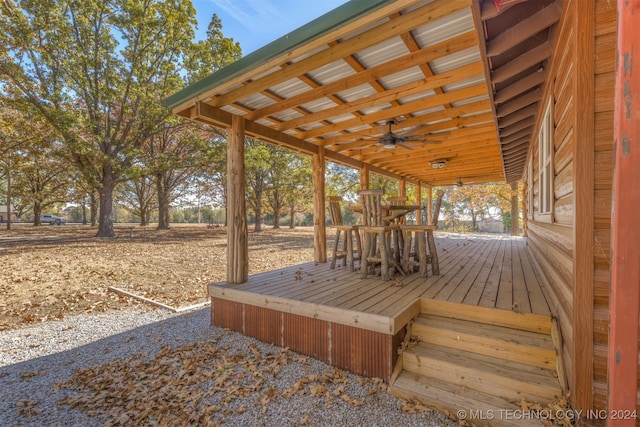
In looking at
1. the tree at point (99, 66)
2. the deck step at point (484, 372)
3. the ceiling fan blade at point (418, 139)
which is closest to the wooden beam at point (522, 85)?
the ceiling fan blade at point (418, 139)

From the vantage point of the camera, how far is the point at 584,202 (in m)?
1.53

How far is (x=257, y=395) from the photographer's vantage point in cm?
230

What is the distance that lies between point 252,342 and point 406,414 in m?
1.87

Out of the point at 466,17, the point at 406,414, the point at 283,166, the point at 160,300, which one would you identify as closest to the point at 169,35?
the point at 283,166

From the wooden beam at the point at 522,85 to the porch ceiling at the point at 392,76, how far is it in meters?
0.01

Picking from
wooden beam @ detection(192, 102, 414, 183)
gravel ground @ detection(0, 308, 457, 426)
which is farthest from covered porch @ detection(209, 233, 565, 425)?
wooden beam @ detection(192, 102, 414, 183)

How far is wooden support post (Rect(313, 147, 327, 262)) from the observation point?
556 cm

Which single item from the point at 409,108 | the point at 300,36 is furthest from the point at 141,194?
the point at 300,36

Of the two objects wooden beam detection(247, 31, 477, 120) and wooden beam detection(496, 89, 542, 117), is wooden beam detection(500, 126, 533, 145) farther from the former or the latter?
wooden beam detection(247, 31, 477, 120)

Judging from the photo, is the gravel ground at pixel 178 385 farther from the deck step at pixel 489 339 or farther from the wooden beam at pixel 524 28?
the wooden beam at pixel 524 28

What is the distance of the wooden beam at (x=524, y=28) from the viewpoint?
2279 millimetres

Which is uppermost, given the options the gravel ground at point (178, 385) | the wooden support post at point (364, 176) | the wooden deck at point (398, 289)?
the wooden support post at point (364, 176)

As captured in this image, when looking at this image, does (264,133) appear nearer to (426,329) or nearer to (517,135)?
(426,329)

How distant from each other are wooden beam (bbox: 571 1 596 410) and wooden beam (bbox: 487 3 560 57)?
76 cm
